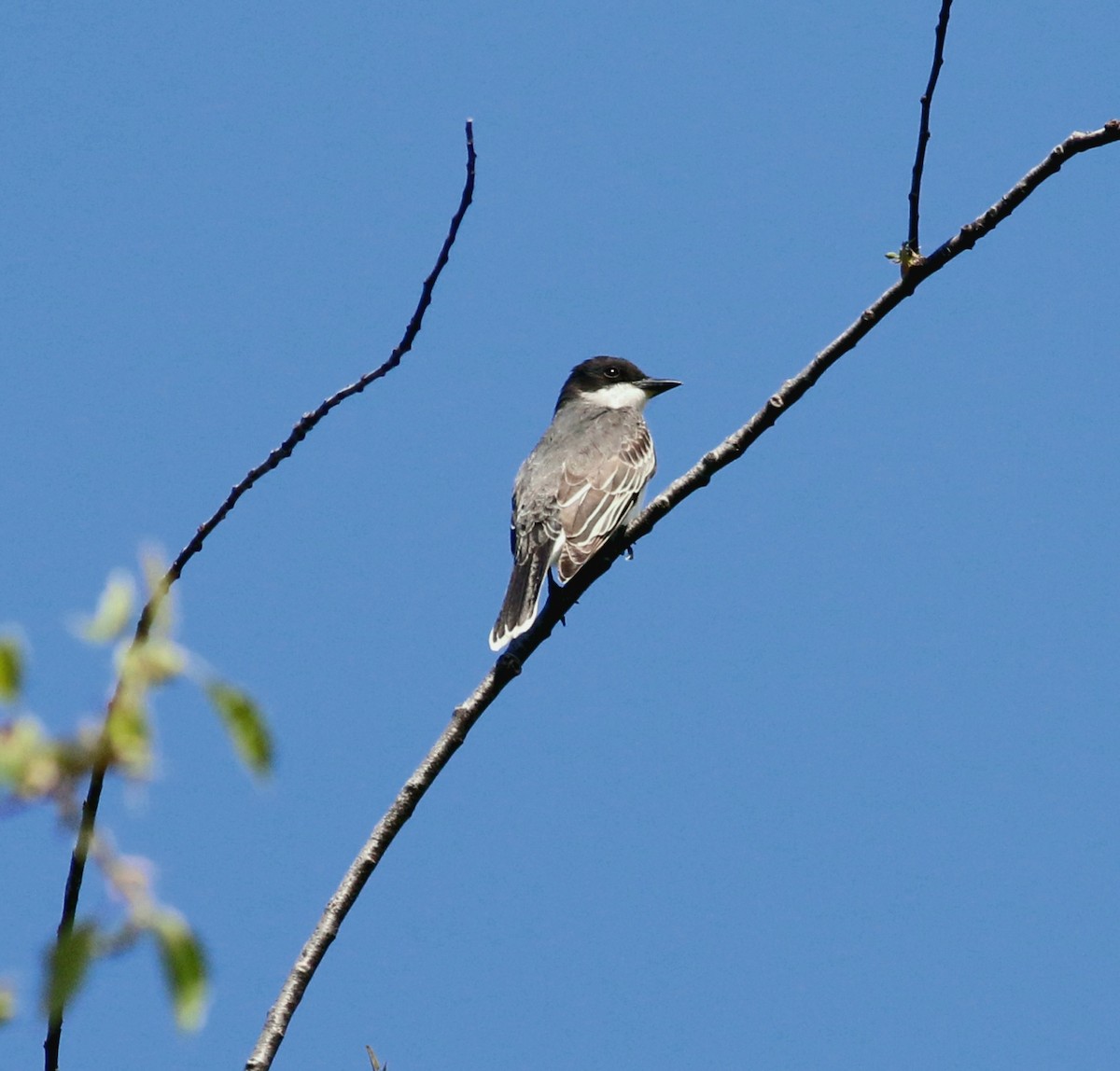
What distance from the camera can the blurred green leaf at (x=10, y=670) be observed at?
1754 millimetres

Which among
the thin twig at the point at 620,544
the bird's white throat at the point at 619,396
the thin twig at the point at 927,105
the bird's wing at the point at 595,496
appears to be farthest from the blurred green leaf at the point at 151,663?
the bird's white throat at the point at 619,396

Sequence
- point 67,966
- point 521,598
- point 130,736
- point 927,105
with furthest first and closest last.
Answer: point 521,598, point 927,105, point 130,736, point 67,966

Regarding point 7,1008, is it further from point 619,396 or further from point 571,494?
point 619,396

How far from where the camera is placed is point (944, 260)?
4363mm

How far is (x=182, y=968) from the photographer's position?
69.6 inches

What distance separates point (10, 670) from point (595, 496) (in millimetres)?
6521

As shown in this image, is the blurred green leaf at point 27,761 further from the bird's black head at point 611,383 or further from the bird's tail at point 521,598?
the bird's black head at point 611,383

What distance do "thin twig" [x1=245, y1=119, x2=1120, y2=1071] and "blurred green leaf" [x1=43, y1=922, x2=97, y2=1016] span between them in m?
1.31

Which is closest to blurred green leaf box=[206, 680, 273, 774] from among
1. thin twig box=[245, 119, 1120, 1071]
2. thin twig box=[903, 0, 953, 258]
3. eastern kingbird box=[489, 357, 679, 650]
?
thin twig box=[245, 119, 1120, 1071]

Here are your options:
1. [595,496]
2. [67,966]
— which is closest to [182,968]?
[67,966]

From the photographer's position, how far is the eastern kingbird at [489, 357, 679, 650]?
7.54 meters

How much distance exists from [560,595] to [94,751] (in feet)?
13.6

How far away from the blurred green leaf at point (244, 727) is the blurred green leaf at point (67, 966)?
0.27 m

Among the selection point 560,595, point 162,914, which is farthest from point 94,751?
point 560,595
